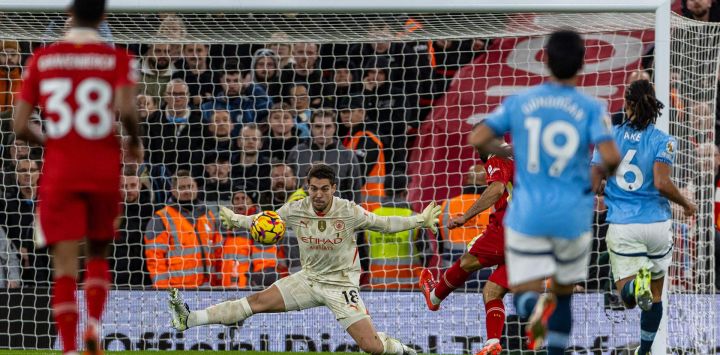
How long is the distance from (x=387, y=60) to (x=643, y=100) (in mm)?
4809

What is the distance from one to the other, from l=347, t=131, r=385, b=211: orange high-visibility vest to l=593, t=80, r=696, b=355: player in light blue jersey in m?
3.80

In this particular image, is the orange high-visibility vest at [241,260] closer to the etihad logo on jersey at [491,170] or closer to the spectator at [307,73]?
the spectator at [307,73]

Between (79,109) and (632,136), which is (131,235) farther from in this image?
(79,109)

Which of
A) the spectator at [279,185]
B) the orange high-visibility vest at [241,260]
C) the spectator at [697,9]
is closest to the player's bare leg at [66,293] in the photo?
the orange high-visibility vest at [241,260]

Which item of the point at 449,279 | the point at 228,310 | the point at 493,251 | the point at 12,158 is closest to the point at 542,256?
the point at 493,251

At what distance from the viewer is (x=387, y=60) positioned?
44.0ft

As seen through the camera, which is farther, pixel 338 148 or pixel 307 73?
pixel 307 73

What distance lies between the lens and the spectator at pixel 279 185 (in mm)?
12648

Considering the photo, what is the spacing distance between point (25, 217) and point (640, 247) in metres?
6.92

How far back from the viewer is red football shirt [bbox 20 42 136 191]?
6398mm

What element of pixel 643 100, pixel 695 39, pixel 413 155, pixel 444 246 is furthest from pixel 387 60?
pixel 643 100

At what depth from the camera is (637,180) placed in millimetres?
9125

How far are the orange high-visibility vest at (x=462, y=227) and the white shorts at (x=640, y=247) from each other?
10.1ft

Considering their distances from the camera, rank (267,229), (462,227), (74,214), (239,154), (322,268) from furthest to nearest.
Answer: (239,154)
(462,227)
(322,268)
(267,229)
(74,214)
